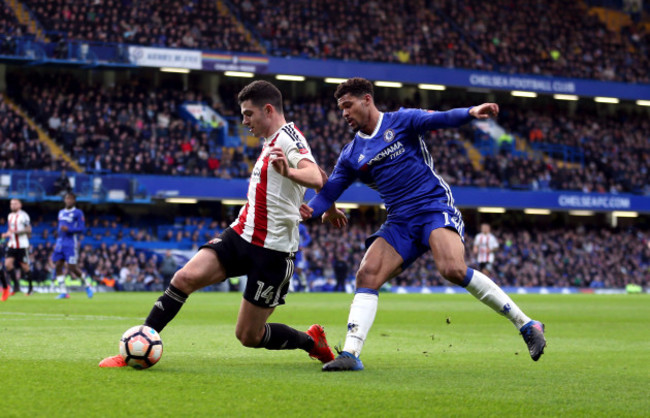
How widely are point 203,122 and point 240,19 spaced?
18.6 ft

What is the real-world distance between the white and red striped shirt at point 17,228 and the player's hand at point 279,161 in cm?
1622

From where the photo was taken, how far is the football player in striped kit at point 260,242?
7242 millimetres

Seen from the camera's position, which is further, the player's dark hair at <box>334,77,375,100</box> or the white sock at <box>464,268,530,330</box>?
the player's dark hair at <box>334,77,375,100</box>

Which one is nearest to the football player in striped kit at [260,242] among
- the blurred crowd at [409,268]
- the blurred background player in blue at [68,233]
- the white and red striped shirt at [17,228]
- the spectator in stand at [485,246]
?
the white and red striped shirt at [17,228]

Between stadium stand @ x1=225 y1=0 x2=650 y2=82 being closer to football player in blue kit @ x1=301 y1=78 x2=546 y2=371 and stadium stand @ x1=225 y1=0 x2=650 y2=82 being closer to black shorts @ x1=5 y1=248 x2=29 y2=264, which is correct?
black shorts @ x1=5 y1=248 x2=29 y2=264

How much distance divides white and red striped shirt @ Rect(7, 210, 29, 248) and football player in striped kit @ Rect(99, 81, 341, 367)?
1537 centimetres

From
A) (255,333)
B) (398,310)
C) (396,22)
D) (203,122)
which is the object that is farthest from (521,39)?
(255,333)

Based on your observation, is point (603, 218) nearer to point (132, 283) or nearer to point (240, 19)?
point (240, 19)

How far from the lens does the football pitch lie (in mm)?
5367

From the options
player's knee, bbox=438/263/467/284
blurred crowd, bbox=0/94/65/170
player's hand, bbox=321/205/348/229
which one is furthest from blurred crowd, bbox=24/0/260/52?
player's knee, bbox=438/263/467/284

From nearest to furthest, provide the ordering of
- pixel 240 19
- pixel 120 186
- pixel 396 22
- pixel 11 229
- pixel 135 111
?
pixel 11 229, pixel 120 186, pixel 135 111, pixel 240 19, pixel 396 22

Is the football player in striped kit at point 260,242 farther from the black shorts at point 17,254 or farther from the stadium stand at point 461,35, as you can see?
the stadium stand at point 461,35

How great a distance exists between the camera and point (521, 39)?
165ft

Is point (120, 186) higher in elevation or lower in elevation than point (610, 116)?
lower
